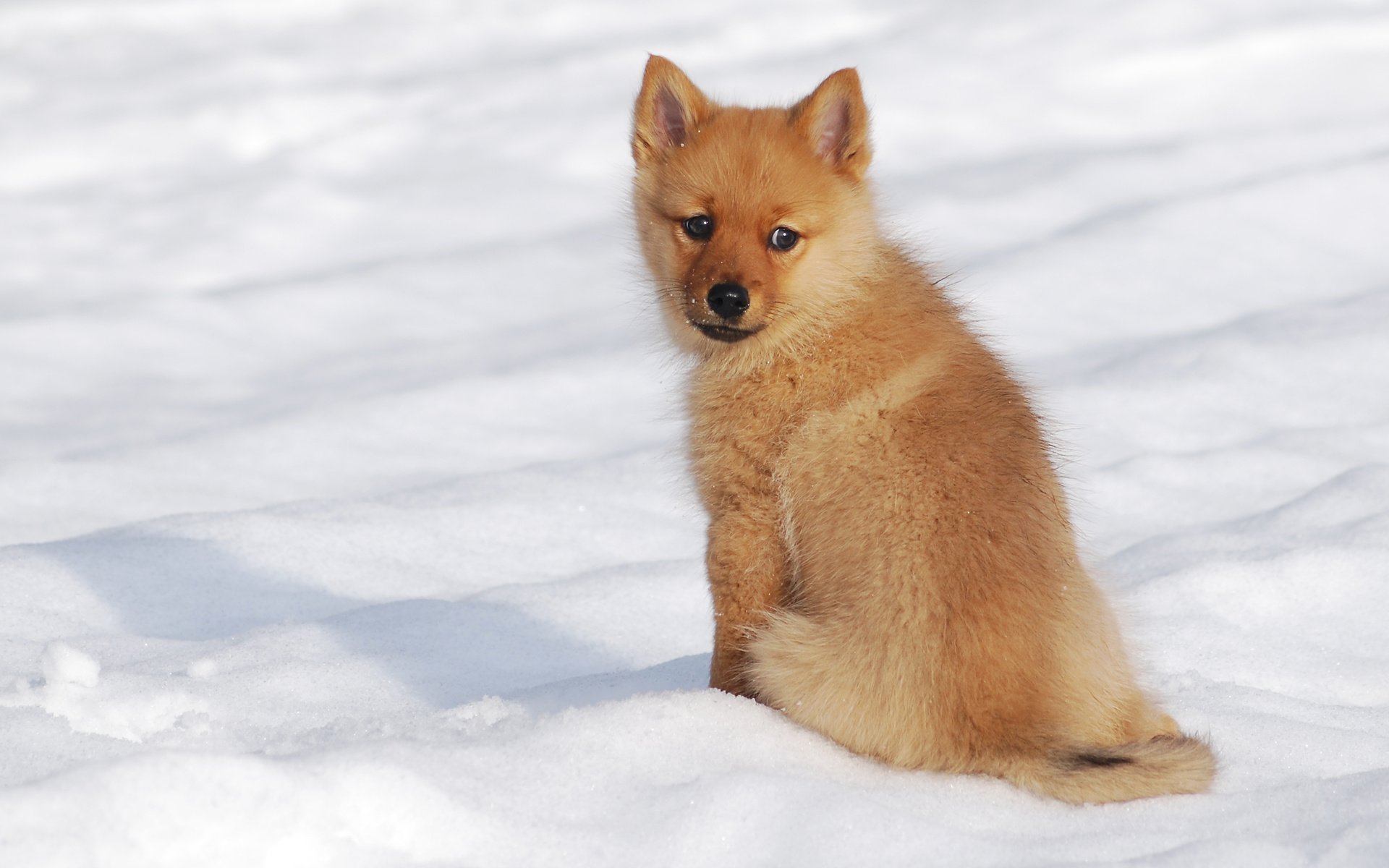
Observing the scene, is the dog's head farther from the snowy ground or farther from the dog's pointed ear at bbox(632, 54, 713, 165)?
the snowy ground

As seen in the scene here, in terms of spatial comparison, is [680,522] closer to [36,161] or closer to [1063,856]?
[1063,856]

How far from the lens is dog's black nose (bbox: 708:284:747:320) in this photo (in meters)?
3.27

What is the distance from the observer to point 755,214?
11.1ft

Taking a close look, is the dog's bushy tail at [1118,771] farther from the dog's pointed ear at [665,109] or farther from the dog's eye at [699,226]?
the dog's pointed ear at [665,109]

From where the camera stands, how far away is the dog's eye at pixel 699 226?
3469 millimetres

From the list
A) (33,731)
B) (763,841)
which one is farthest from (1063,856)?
(33,731)

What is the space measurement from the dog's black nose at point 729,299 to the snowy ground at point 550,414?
532 mm

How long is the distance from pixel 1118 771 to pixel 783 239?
4.51 feet

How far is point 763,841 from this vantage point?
269 centimetres

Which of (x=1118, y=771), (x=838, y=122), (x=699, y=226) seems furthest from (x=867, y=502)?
(x=838, y=122)

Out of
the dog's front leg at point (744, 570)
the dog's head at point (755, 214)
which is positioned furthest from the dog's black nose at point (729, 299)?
the dog's front leg at point (744, 570)

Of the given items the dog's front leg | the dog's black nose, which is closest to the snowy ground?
the dog's front leg

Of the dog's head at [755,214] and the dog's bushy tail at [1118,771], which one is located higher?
the dog's head at [755,214]

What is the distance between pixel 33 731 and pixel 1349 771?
107 inches
